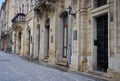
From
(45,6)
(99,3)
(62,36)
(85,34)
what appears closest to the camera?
(99,3)

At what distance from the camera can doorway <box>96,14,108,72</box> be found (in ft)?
42.2

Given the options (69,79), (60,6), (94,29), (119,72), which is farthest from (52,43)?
(119,72)

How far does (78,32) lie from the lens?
14.9 m

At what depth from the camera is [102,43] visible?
520 inches

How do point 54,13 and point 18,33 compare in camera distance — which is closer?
point 54,13

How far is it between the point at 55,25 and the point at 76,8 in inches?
185

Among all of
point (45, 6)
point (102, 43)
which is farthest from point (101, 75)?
point (45, 6)

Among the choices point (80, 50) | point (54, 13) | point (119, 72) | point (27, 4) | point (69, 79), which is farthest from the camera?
point (27, 4)

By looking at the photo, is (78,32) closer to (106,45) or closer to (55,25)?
(106,45)

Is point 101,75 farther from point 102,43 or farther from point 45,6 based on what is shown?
point 45,6

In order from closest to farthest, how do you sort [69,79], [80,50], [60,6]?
[69,79] → [80,50] → [60,6]

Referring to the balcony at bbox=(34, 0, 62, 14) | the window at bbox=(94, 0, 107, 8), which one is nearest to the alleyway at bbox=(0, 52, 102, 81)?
the window at bbox=(94, 0, 107, 8)

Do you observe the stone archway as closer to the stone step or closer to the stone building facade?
the stone building facade

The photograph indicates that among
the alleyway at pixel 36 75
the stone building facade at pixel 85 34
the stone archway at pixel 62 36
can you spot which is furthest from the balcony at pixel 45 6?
the alleyway at pixel 36 75
